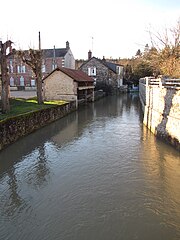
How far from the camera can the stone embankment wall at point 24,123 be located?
536 inches

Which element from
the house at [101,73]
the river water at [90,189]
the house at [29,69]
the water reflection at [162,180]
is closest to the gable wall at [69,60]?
the house at [29,69]

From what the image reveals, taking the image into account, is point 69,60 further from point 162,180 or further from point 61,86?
point 162,180

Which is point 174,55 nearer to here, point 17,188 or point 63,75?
point 63,75

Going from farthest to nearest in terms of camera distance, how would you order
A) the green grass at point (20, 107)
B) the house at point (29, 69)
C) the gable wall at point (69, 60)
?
the gable wall at point (69, 60)
the house at point (29, 69)
the green grass at point (20, 107)

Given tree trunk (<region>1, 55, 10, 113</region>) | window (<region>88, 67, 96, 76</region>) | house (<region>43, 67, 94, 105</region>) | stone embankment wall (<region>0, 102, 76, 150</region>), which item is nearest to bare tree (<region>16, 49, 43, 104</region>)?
stone embankment wall (<region>0, 102, 76, 150</region>)

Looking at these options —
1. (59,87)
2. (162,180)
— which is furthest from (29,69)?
(162,180)

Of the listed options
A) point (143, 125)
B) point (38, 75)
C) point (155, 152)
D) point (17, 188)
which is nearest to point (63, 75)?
point (38, 75)

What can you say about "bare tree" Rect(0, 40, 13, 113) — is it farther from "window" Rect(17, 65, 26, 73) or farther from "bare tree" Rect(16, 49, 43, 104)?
"window" Rect(17, 65, 26, 73)

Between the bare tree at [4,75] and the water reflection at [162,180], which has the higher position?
the bare tree at [4,75]

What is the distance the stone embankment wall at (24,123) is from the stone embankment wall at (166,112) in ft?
27.8

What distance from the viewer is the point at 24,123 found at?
16219mm

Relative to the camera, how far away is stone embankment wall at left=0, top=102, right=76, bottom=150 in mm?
13602

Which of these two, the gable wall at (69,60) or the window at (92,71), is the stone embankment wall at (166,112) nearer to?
the window at (92,71)

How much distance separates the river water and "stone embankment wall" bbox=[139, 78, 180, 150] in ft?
2.53
